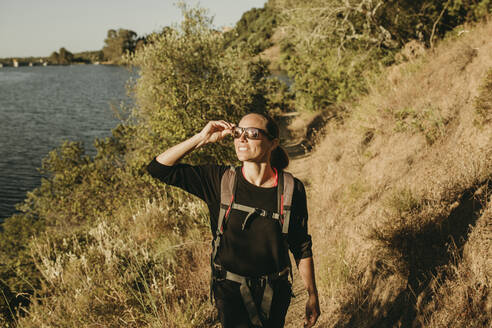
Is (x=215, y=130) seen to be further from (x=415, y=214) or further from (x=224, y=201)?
(x=415, y=214)

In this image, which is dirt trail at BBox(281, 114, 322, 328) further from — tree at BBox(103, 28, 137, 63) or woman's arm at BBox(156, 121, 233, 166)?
tree at BBox(103, 28, 137, 63)

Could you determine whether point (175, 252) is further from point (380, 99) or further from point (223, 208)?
point (380, 99)

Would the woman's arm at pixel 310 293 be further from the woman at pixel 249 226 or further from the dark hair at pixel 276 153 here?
the dark hair at pixel 276 153

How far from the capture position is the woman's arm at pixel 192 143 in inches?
87.7

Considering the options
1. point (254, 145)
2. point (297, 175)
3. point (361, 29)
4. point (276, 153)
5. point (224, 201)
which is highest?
point (361, 29)

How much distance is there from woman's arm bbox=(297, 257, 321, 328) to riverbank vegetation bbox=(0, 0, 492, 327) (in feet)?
3.38

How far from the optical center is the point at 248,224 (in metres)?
2.19

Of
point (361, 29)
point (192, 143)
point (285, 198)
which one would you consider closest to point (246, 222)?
point (285, 198)

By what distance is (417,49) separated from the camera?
35.8ft

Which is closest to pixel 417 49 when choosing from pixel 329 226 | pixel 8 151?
pixel 329 226

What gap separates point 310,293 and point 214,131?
1.45 metres

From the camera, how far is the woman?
218 centimetres

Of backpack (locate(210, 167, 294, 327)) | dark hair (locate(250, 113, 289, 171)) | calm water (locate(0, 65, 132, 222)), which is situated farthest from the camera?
calm water (locate(0, 65, 132, 222))

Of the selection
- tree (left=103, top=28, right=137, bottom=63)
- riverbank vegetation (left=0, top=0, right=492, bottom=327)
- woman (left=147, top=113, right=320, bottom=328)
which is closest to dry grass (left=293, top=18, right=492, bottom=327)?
riverbank vegetation (left=0, top=0, right=492, bottom=327)
